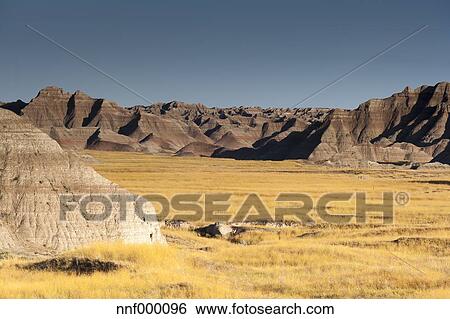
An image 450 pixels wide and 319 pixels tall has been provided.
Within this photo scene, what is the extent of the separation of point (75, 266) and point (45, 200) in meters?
5.38

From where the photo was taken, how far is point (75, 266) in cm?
1761

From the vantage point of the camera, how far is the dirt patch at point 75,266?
17359 mm

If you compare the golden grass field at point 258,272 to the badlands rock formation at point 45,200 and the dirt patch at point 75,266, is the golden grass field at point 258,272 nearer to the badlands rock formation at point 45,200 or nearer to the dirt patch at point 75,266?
the dirt patch at point 75,266

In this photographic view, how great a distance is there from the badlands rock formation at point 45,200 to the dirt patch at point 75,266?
11.8ft

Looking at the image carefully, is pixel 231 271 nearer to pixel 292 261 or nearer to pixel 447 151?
pixel 292 261

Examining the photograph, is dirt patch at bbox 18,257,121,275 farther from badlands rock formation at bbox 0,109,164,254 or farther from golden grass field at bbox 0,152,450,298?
badlands rock formation at bbox 0,109,164,254

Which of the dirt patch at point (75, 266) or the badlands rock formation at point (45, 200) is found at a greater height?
the badlands rock formation at point (45, 200)

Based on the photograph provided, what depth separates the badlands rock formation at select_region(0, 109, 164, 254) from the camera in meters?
21.7
